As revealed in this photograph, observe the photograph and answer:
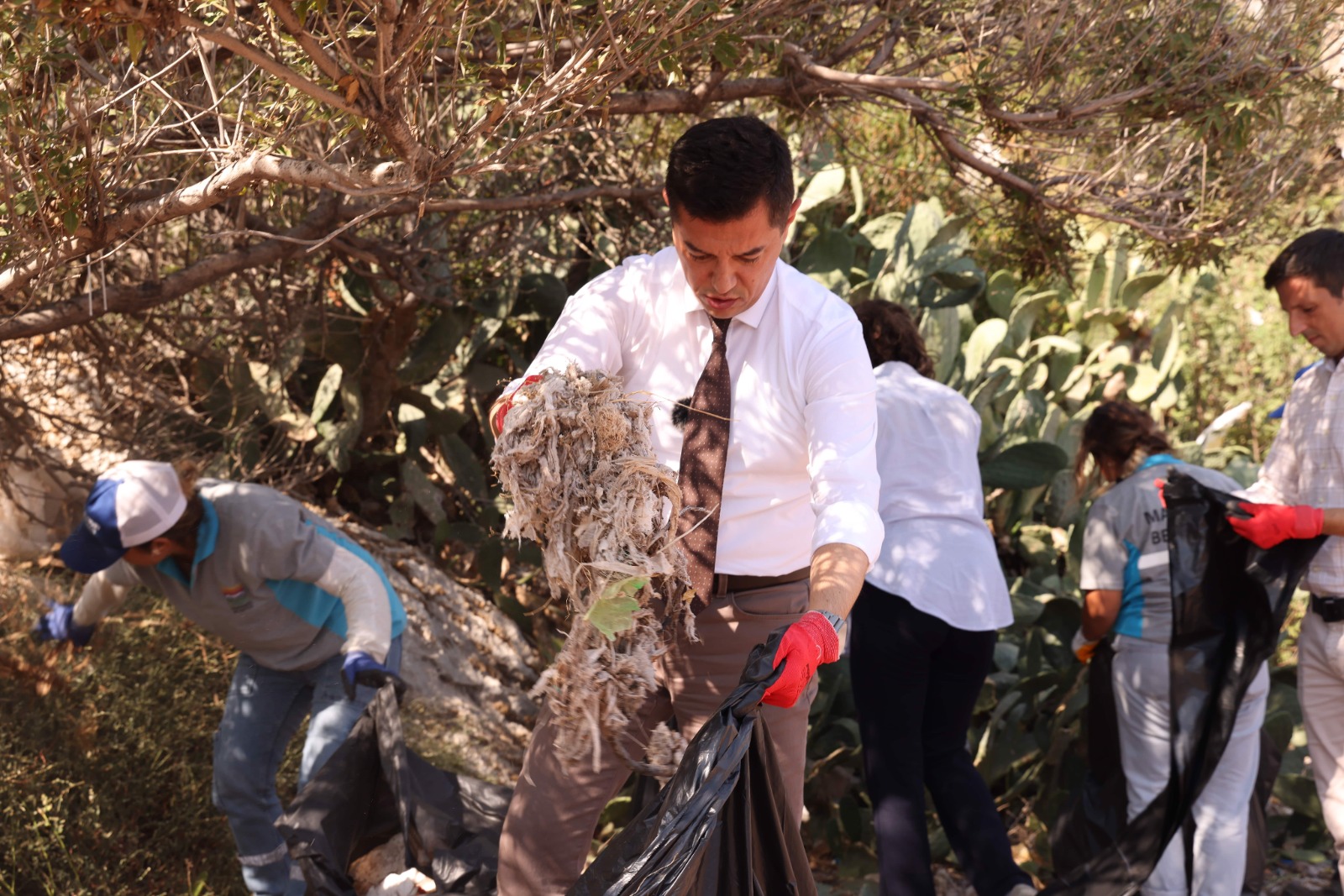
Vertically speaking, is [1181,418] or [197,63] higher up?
[197,63]

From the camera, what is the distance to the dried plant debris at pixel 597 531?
1.95m

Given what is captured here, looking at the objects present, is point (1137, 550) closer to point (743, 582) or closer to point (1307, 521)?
point (1307, 521)

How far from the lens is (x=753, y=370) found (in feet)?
7.29

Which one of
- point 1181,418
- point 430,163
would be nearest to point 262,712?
point 430,163

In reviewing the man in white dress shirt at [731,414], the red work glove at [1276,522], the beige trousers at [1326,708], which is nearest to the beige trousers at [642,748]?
the man in white dress shirt at [731,414]

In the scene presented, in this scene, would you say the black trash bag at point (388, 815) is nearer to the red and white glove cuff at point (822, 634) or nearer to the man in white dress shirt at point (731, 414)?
the man in white dress shirt at point (731, 414)

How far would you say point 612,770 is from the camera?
7.14ft

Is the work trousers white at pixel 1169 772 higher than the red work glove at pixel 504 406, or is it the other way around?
the red work glove at pixel 504 406

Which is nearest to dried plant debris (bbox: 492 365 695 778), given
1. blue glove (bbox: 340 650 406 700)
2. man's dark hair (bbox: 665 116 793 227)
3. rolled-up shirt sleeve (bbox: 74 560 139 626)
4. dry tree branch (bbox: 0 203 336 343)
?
man's dark hair (bbox: 665 116 793 227)

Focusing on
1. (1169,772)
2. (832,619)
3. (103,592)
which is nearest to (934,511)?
(1169,772)

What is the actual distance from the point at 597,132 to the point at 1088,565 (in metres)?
2.28

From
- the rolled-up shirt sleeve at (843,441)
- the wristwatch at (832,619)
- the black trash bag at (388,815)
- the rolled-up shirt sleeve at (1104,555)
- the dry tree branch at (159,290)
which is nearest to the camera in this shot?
the wristwatch at (832,619)

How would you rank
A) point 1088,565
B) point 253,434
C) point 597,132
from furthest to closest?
point 253,434, point 597,132, point 1088,565

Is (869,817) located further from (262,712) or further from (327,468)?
(327,468)
